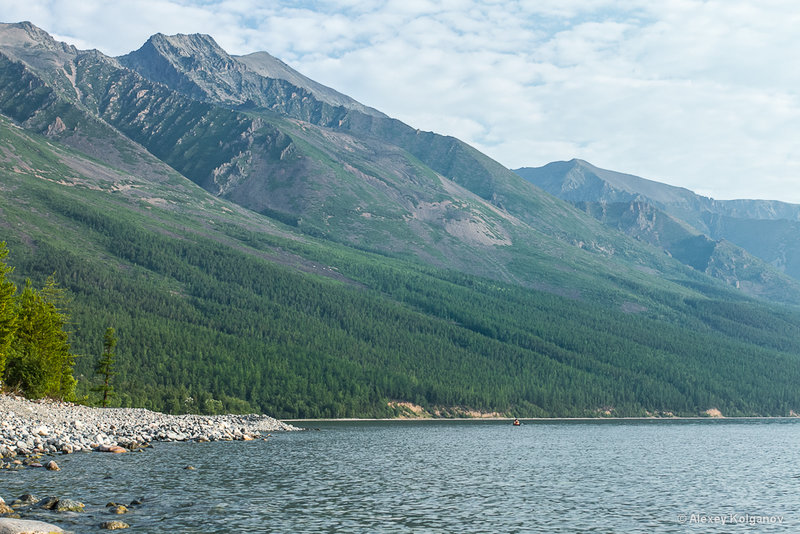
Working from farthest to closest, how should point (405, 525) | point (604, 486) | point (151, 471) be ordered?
point (604, 486) → point (151, 471) → point (405, 525)

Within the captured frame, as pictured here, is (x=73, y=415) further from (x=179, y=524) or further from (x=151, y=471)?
(x=179, y=524)

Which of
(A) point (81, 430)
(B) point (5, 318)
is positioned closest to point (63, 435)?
(A) point (81, 430)

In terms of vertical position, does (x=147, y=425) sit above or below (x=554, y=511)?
below

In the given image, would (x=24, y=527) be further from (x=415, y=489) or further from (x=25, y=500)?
(x=415, y=489)

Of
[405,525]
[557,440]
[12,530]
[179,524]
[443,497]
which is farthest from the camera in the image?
[557,440]

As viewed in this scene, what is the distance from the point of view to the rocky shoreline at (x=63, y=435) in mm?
49812

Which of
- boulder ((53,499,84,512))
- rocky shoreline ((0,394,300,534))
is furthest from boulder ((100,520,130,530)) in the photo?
boulder ((53,499,84,512))

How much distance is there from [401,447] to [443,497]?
195 ft

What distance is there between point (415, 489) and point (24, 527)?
40.4 m

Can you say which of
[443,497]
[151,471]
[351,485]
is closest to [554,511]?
[443,497]

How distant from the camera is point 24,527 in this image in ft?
135

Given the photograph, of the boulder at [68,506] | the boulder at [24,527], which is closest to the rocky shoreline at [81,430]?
the boulder at [68,506]

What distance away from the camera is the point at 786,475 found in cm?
9331

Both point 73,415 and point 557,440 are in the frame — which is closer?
point 73,415
